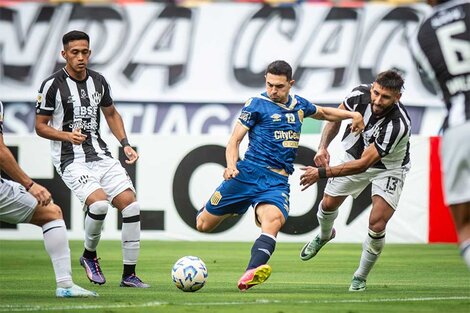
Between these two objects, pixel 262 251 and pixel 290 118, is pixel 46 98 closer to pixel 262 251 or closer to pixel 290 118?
pixel 290 118

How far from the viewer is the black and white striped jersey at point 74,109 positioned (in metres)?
10.3

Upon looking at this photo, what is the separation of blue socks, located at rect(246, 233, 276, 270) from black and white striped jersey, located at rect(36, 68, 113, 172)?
1.96 m

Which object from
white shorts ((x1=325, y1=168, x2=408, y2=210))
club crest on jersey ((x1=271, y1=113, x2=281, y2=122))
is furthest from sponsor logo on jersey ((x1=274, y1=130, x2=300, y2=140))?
white shorts ((x1=325, y1=168, x2=408, y2=210))

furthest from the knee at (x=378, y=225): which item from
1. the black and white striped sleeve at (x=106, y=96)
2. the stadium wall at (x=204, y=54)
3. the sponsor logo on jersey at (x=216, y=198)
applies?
the stadium wall at (x=204, y=54)

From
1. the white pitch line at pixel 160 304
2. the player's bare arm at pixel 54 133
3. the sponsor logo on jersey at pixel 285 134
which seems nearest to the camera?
the white pitch line at pixel 160 304

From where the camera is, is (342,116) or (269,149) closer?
(269,149)

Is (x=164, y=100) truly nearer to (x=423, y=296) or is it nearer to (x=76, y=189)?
(x=76, y=189)

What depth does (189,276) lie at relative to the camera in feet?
31.1

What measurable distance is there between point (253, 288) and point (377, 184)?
164 centimetres

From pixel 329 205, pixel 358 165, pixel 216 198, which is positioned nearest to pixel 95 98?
pixel 216 198

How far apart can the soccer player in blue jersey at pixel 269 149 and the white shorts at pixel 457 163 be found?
3.24m

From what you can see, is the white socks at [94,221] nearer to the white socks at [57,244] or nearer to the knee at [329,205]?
the white socks at [57,244]

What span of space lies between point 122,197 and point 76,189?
0.44 metres

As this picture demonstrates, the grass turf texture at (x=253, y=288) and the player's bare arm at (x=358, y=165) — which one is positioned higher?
the player's bare arm at (x=358, y=165)
